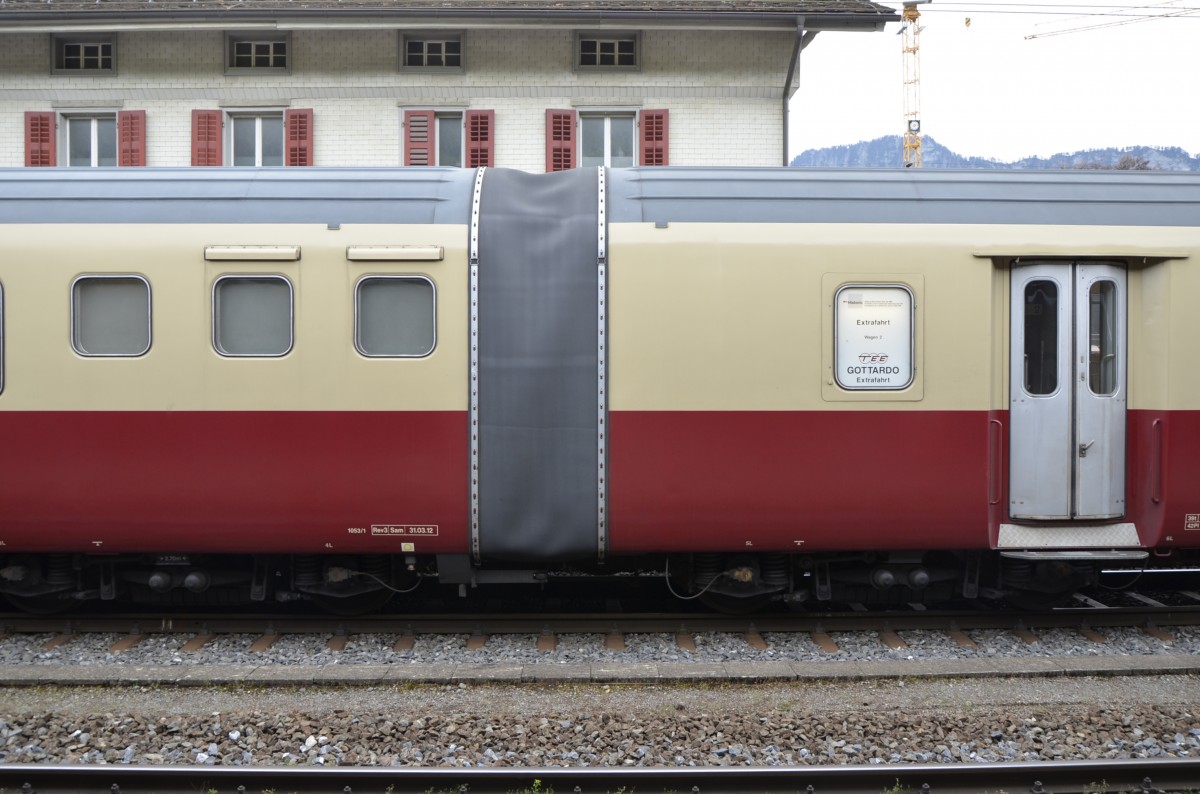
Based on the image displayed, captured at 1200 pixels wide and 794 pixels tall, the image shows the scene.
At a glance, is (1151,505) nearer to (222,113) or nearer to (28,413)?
(28,413)

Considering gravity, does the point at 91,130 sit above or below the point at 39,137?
above

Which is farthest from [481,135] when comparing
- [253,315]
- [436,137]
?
[253,315]

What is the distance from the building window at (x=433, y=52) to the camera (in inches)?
650

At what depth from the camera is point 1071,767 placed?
454 cm

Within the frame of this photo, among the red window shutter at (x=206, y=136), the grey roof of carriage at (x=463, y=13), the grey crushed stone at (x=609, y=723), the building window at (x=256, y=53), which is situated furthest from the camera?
the building window at (x=256, y=53)

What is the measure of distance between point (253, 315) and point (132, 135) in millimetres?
12530

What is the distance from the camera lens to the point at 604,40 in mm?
16547

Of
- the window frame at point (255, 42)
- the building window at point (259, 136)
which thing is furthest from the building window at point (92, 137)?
the window frame at point (255, 42)

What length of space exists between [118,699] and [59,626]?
185 centimetres

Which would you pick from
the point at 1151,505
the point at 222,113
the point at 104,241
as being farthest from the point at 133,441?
the point at 222,113

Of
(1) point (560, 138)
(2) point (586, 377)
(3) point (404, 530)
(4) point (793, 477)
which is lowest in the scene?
(3) point (404, 530)

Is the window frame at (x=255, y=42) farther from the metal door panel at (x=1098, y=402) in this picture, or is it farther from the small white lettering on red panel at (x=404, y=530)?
the metal door panel at (x=1098, y=402)

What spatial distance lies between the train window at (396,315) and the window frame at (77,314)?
4.96ft

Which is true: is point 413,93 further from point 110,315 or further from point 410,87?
point 110,315
